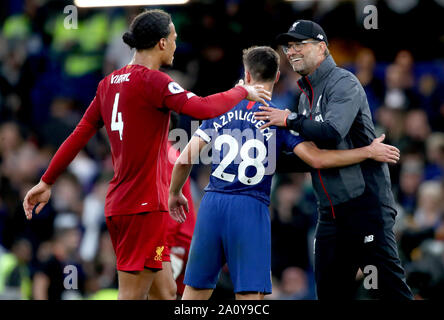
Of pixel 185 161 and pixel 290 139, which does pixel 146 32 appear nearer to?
pixel 185 161

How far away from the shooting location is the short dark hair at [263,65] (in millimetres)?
4637

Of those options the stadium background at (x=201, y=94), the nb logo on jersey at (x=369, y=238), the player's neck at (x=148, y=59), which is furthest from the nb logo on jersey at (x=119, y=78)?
the stadium background at (x=201, y=94)

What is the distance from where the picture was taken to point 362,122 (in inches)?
191

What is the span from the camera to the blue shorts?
14.5ft

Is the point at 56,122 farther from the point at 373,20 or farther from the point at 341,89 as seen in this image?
the point at 341,89

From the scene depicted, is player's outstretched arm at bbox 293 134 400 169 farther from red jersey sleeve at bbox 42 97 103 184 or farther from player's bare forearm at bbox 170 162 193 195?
red jersey sleeve at bbox 42 97 103 184

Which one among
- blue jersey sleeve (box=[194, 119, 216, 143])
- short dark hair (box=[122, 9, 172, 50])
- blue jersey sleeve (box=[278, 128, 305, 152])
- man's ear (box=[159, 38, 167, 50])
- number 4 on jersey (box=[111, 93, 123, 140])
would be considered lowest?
blue jersey sleeve (box=[278, 128, 305, 152])

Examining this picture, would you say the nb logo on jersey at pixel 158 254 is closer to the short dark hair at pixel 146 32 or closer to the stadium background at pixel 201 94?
the short dark hair at pixel 146 32

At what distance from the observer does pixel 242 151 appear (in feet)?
14.9

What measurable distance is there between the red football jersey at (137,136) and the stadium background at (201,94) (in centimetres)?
279

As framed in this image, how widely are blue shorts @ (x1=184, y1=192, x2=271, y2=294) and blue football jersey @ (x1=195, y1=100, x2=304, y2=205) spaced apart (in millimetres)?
83

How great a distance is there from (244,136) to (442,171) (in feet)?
11.5

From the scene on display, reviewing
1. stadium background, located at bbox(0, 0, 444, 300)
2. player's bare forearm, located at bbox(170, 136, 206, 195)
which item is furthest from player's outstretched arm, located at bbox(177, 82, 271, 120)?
stadium background, located at bbox(0, 0, 444, 300)
